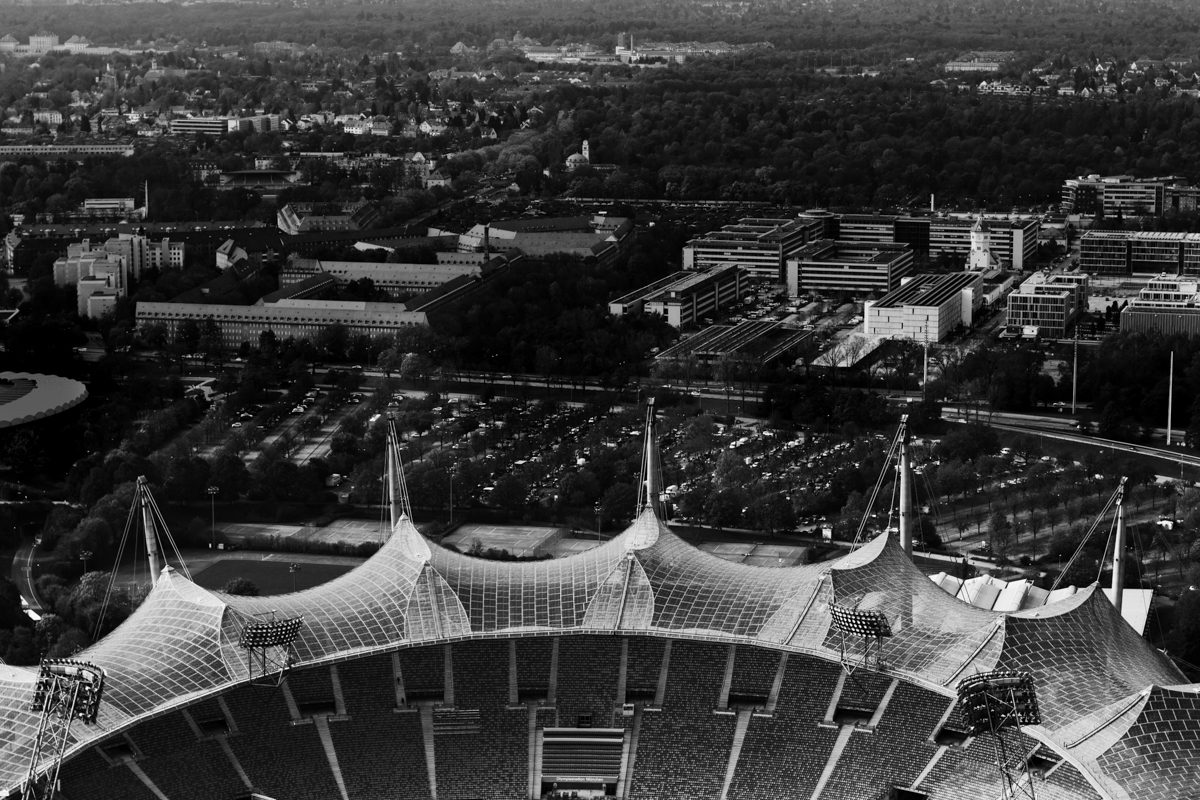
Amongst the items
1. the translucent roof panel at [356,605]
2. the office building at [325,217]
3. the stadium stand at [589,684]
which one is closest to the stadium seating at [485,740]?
the stadium stand at [589,684]

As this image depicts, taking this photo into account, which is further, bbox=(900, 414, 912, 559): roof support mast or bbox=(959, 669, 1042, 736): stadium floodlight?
bbox=(900, 414, 912, 559): roof support mast

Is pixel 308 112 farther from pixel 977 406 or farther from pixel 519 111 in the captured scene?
pixel 977 406

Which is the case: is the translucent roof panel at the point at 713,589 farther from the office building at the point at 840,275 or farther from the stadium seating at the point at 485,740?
the office building at the point at 840,275

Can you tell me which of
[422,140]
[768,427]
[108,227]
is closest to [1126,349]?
[768,427]

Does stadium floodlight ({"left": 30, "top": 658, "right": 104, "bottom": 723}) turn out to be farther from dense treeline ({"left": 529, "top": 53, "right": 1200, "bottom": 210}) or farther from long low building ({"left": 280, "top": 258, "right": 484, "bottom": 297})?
dense treeline ({"left": 529, "top": 53, "right": 1200, "bottom": 210})

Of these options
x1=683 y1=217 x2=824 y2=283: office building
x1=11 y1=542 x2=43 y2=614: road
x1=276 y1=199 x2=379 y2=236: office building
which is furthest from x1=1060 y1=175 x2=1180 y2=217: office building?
x1=11 y1=542 x2=43 y2=614: road

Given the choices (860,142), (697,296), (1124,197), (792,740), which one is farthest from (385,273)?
(792,740)
